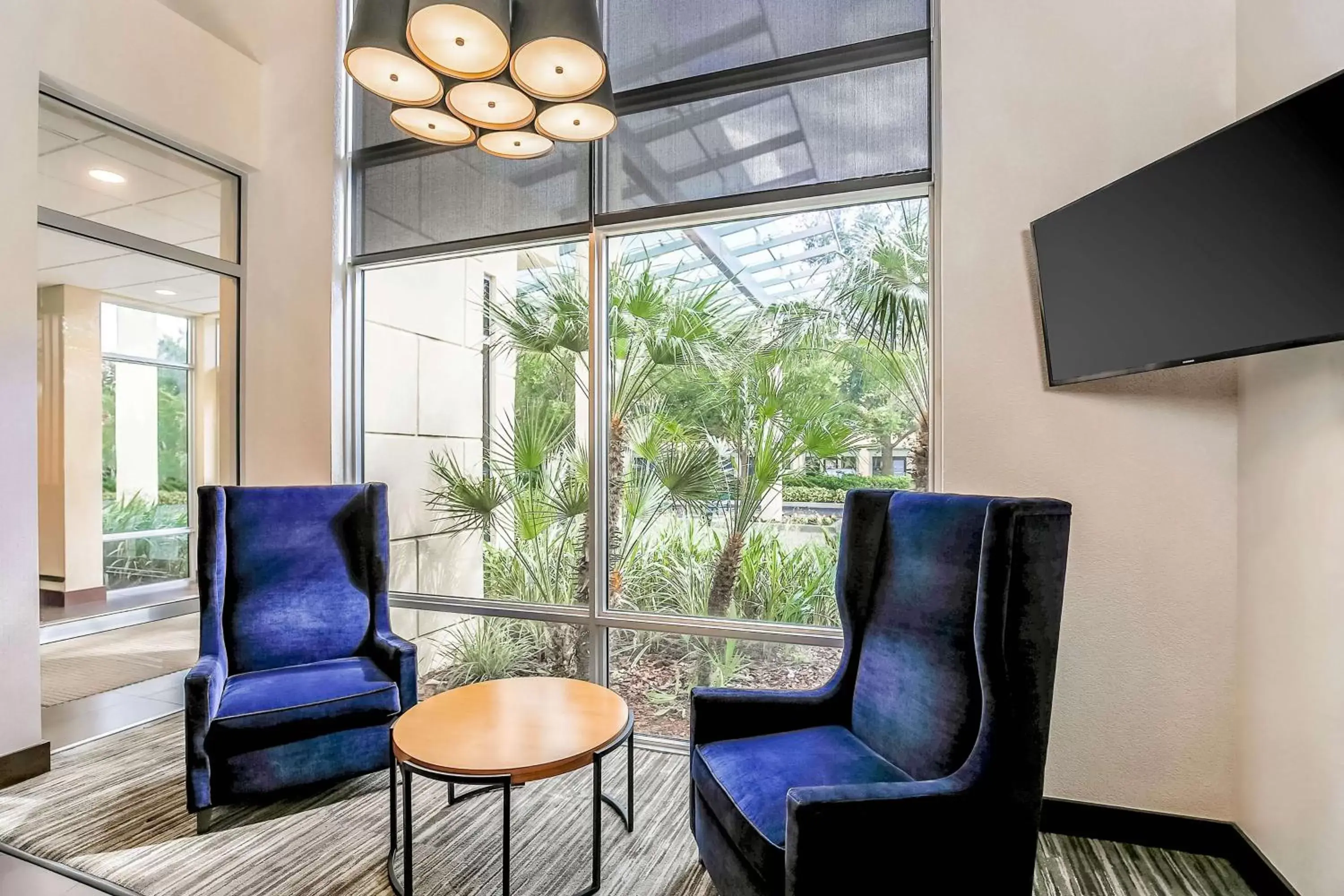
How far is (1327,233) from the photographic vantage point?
137 centimetres

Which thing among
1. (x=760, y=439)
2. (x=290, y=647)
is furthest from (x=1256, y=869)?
(x=290, y=647)

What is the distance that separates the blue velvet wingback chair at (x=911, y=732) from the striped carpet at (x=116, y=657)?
8.74 ft

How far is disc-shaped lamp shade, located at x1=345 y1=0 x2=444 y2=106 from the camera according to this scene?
1.92 m

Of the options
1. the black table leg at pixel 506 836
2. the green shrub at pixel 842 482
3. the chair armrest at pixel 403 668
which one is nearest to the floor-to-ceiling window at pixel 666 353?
the green shrub at pixel 842 482

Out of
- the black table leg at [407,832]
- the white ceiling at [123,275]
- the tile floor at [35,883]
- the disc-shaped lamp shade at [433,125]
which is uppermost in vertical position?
the disc-shaped lamp shade at [433,125]

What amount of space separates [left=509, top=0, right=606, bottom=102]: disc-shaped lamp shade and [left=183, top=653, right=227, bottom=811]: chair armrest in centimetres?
217

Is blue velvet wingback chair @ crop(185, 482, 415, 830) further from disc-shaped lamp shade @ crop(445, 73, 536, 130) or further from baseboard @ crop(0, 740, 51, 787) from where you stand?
disc-shaped lamp shade @ crop(445, 73, 536, 130)

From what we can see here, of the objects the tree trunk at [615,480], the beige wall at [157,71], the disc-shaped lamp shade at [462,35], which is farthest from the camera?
the tree trunk at [615,480]

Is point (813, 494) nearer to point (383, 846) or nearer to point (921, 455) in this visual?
point (921, 455)

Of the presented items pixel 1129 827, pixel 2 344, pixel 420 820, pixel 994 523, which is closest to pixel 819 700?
pixel 994 523

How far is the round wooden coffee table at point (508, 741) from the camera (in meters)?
1.73

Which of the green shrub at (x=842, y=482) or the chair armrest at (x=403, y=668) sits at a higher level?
the green shrub at (x=842, y=482)

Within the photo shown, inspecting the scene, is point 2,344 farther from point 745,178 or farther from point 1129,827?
point 1129,827

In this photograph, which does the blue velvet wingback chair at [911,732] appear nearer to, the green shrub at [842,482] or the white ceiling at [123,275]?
the green shrub at [842,482]
